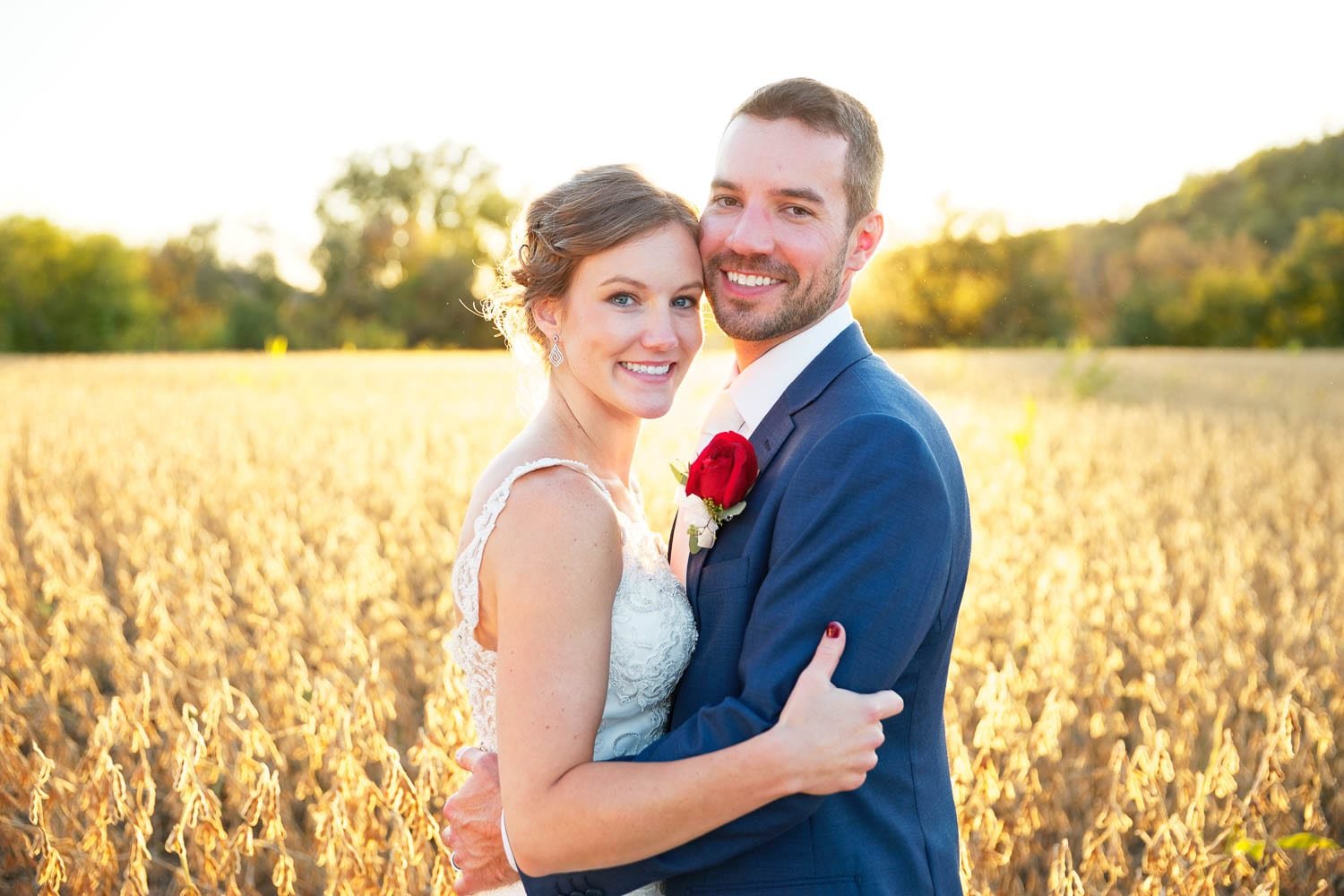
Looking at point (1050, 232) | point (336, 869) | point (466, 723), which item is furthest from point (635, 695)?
point (1050, 232)

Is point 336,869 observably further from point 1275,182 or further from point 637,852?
point 1275,182

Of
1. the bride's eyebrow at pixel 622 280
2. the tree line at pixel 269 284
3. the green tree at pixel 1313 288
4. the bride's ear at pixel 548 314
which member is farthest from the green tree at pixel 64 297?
the bride's eyebrow at pixel 622 280

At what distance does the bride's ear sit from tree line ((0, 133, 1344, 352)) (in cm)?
4548

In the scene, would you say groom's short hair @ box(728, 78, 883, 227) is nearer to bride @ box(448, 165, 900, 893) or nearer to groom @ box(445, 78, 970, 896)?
groom @ box(445, 78, 970, 896)

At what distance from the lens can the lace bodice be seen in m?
2.23

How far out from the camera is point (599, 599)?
2.12m

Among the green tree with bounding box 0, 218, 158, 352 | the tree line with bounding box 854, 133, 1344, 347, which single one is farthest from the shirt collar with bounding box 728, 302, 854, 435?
the green tree with bounding box 0, 218, 158, 352

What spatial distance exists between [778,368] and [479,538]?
0.71 m

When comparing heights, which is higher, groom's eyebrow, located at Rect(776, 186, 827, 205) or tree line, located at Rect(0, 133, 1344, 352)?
tree line, located at Rect(0, 133, 1344, 352)

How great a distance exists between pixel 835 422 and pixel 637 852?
2.77 feet

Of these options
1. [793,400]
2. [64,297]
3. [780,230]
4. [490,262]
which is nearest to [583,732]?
[793,400]

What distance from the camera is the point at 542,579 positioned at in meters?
2.09

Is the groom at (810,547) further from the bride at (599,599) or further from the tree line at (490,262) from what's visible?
the tree line at (490,262)

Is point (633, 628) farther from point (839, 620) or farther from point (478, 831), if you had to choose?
point (478, 831)
